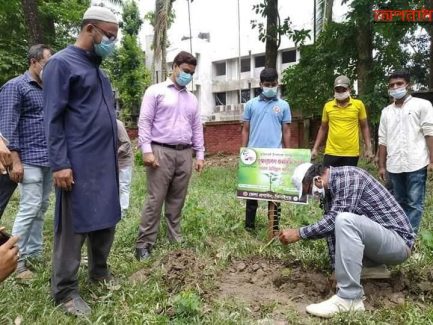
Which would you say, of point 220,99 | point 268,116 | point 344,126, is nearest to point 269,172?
point 268,116

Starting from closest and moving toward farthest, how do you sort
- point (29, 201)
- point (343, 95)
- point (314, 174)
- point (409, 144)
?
point (314, 174)
point (29, 201)
point (409, 144)
point (343, 95)

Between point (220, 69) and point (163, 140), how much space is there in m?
35.5

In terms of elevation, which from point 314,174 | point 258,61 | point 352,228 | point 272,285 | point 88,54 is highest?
point 258,61

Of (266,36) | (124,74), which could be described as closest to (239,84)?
(124,74)

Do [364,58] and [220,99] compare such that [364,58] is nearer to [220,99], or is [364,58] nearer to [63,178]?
[63,178]

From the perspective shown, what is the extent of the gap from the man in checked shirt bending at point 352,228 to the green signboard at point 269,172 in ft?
3.14

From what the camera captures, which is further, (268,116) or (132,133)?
(132,133)

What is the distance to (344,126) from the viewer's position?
17.8 ft

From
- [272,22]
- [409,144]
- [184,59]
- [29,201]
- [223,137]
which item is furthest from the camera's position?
[223,137]

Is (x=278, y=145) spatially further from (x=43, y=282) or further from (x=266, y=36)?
(x=266, y=36)

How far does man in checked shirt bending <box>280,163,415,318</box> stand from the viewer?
9.20 feet

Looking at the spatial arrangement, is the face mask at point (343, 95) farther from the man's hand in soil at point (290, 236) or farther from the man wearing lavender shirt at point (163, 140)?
the man's hand in soil at point (290, 236)

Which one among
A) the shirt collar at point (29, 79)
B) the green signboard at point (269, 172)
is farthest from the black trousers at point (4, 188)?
the green signboard at point (269, 172)

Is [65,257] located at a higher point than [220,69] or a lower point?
lower
